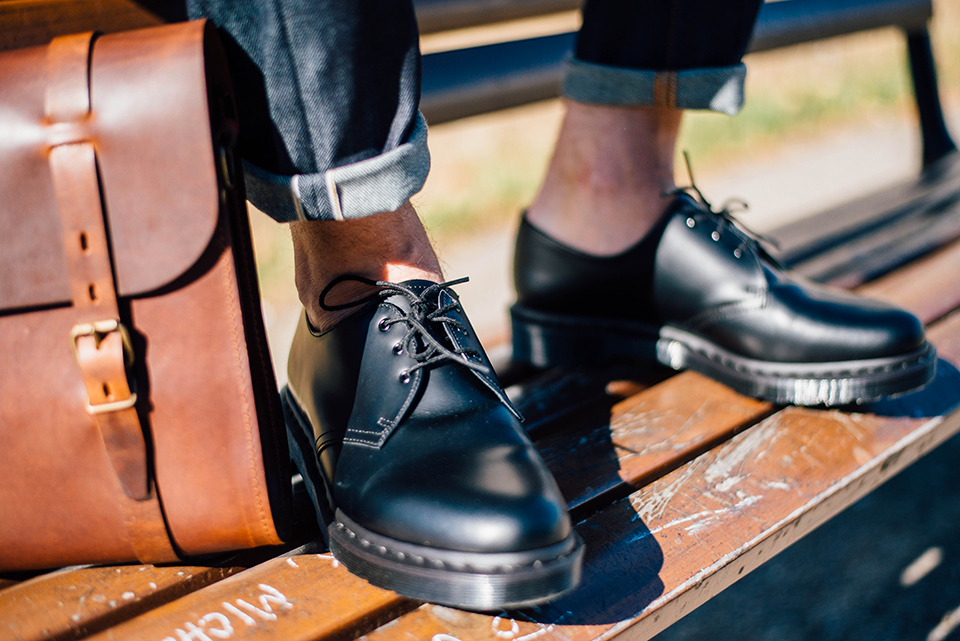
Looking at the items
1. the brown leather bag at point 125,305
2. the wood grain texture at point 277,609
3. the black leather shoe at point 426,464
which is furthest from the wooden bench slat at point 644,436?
the brown leather bag at point 125,305

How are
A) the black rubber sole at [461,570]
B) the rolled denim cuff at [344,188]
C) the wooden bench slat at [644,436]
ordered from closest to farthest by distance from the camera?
the black rubber sole at [461,570]
the rolled denim cuff at [344,188]
the wooden bench slat at [644,436]

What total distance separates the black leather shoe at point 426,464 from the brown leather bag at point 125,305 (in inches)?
4.1

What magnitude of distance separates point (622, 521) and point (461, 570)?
254mm

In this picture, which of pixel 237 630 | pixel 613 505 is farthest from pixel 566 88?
pixel 237 630

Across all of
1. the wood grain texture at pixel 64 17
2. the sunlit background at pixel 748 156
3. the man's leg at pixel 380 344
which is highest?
the wood grain texture at pixel 64 17

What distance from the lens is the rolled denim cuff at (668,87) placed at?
3.76 ft

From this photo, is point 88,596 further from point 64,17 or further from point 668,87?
point 668,87

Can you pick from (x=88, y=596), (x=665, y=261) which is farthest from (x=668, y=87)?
(x=88, y=596)

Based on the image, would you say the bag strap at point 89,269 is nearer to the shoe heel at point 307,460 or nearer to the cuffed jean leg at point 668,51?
the shoe heel at point 307,460

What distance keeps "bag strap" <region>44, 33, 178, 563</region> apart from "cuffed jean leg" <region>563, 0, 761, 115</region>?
76 centimetres

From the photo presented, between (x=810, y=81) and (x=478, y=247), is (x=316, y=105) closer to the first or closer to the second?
(x=478, y=247)

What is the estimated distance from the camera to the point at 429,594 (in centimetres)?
68

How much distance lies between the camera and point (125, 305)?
70 cm

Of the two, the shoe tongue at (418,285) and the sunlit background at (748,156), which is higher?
the shoe tongue at (418,285)
